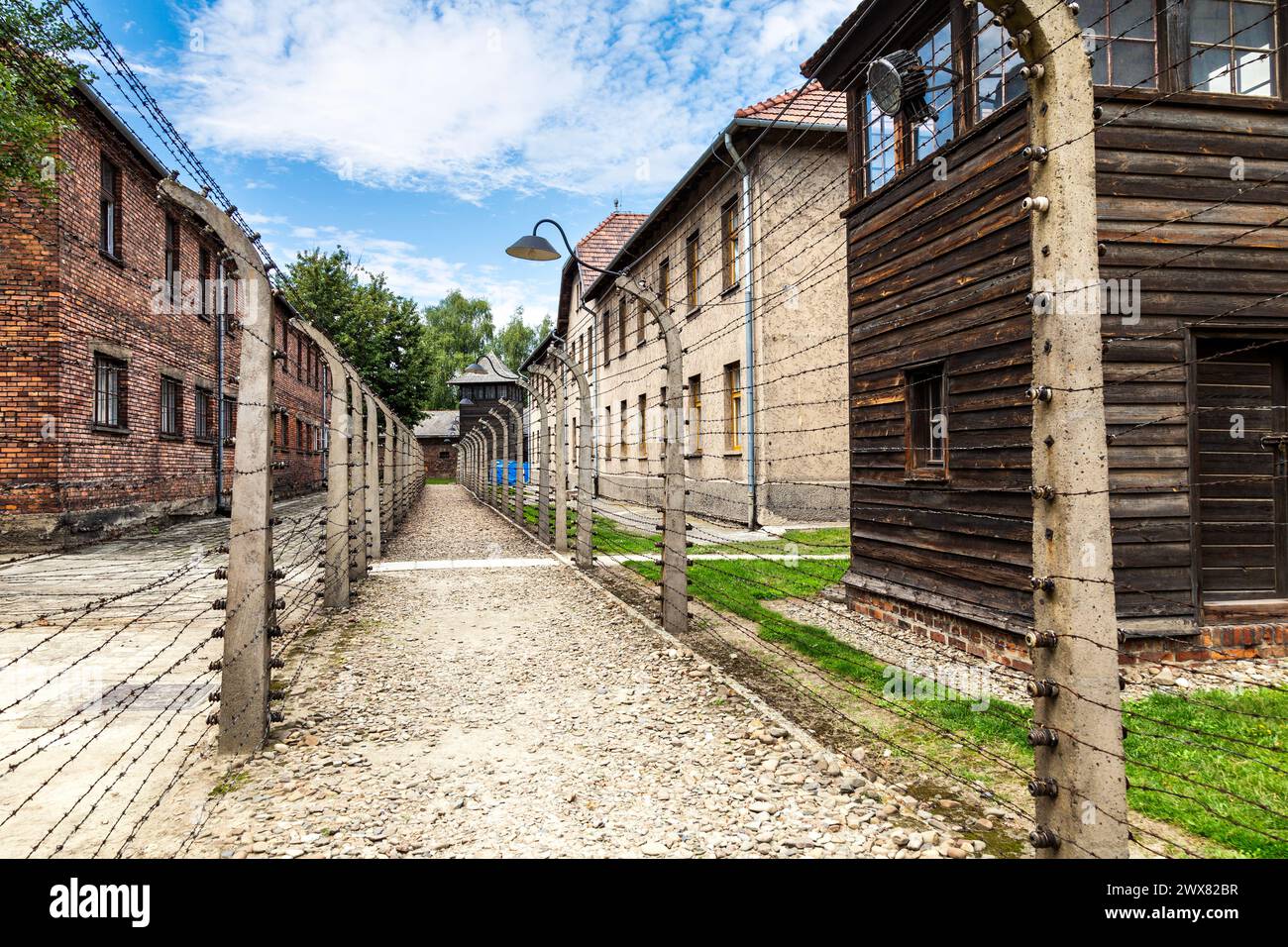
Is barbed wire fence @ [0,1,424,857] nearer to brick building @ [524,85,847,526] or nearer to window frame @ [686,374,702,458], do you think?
brick building @ [524,85,847,526]

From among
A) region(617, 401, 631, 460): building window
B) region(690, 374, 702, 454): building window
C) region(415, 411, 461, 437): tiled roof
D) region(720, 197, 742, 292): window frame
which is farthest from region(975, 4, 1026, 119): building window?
region(415, 411, 461, 437): tiled roof

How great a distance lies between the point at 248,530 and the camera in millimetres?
4055

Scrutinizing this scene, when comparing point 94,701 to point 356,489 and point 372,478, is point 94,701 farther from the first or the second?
point 372,478

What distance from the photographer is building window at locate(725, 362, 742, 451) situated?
1666cm

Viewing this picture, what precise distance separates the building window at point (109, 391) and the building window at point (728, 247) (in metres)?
11.4

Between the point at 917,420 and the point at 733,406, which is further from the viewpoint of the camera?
the point at 733,406

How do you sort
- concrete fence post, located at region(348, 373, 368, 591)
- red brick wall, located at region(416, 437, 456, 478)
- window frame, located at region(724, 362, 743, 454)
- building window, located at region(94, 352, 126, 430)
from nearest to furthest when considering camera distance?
concrete fence post, located at region(348, 373, 368, 591) < building window, located at region(94, 352, 126, 430) < window frame, located at region(724, 362, 743, 454) < red brick wall, located at region(416, 437, 456, 478)

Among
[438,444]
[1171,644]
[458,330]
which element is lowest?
[1171,644]

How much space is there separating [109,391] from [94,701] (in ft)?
36.4

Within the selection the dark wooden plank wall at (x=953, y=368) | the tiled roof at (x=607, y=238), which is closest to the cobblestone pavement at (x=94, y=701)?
the dark wooden plank wall at (x=953, y=368)

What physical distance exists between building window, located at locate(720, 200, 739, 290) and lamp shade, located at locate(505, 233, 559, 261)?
7.40 meters

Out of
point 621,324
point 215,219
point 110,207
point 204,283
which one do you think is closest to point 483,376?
point 621,324

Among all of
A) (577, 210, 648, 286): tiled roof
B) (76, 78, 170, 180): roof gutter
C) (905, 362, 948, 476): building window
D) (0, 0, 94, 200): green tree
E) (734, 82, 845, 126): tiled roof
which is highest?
(577, 210, 648, 286): tiled roof

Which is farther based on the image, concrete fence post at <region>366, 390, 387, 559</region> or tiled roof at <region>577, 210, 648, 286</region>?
tiled roof at <region>577, 210, 648, 286</region>
